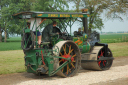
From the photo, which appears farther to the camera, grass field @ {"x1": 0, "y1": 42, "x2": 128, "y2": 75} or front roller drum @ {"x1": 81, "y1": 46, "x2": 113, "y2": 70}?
grass field @ {"x1": 0, "y1": 42, "x2": 128, "y2": 75}

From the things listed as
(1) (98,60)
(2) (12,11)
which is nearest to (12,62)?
(1) (98,60)

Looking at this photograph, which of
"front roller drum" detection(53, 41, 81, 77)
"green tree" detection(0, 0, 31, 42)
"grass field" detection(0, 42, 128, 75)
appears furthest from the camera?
"green tree" detection(0, 0, 31, 42)

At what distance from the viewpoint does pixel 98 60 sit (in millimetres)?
9008

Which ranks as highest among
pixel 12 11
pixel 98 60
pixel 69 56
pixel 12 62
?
pixel 12 11

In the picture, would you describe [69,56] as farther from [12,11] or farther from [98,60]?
[12,11]

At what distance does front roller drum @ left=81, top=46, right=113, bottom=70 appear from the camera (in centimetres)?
902

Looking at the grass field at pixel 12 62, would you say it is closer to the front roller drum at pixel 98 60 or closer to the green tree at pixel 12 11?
the front roller drum at pixel 98 60

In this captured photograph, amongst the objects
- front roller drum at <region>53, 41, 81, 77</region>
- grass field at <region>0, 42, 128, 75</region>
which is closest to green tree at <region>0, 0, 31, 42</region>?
grass field at <region>0, 42, 128, 75</region>

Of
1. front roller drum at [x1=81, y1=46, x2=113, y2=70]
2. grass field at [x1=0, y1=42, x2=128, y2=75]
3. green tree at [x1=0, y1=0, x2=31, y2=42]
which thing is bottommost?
grass field at [x1=0, y1=42, x2=128, y2=75]

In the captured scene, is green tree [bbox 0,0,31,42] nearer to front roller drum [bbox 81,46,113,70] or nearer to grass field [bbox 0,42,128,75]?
grass field [bbox 0,42,128,75]

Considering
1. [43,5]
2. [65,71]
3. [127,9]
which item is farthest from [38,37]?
[43,5]

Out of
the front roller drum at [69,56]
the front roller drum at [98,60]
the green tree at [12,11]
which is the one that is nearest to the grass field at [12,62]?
the front roller drum at [69,56]

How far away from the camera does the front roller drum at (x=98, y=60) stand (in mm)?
9023

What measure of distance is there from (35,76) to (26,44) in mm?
1329
